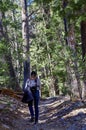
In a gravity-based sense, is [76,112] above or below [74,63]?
below

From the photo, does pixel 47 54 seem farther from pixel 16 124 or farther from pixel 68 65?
pixel 16 124

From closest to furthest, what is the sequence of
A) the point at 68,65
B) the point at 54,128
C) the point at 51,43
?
the point at 54,128, the point at 68,65, the point at 51,43

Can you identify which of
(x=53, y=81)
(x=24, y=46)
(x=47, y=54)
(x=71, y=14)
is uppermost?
(x=71, y=14)

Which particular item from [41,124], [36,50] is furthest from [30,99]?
[36,50]

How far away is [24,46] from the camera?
63.2 feet

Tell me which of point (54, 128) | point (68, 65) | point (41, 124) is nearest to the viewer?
point (54, 128)

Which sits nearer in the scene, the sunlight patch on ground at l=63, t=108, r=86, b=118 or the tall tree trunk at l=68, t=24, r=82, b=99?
the sunlight patch on ground at l=63, t=108, r=86, b=118

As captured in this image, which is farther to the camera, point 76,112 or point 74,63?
point 74,63

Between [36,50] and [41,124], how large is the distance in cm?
2019

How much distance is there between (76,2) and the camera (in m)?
10.2

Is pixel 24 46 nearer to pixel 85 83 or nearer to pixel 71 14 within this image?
pixel 85 83

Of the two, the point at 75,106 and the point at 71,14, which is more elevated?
the point at 71,14

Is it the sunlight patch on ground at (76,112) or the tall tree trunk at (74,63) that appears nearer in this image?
the sunlight patch on ground at (76,112)

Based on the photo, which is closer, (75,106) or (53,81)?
(75,106)
